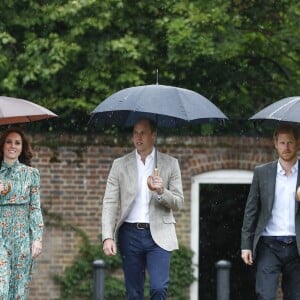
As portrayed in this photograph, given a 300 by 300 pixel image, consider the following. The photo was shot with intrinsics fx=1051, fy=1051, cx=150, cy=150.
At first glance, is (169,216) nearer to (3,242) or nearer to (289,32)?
(3,242)

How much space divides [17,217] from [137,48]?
5.35m

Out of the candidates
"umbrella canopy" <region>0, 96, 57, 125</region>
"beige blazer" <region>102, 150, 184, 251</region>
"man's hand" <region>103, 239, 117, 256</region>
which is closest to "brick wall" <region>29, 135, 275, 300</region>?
"umbrella canopy" <region>0, 96, 57, 125</region>

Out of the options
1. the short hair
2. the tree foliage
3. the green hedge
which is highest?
the tree foliage

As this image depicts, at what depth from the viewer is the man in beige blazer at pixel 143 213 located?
7945 mm

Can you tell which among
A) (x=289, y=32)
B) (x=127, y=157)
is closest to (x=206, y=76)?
(x=289, y=32)

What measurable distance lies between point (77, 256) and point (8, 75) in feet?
7.71

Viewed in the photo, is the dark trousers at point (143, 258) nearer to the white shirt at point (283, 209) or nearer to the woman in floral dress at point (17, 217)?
the woman in floral dress at point (17, 217)

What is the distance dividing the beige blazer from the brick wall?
186 inches

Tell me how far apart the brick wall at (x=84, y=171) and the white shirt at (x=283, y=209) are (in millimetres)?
5103

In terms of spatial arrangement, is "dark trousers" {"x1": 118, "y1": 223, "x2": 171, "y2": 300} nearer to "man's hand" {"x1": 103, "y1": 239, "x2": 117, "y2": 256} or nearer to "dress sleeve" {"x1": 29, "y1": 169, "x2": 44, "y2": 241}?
"man's hand" {"x1": 103, "y1": 239, "x2": 117, "y2": 256}

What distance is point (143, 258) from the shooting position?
26.5 feet

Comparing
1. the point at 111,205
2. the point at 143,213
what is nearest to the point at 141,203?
the point at 143,213

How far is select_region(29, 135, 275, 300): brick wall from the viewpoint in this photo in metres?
12.8

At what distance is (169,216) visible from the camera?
8.09m
